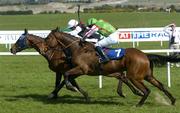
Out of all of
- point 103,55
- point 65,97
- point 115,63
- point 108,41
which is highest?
point 108,41

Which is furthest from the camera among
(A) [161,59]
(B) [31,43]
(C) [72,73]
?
(B) [31,43]

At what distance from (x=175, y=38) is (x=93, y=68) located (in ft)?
28.9

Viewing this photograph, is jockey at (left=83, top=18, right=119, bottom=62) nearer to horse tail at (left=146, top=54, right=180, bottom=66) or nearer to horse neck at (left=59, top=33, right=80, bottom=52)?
horse neck at (left=59, top=33, right=80, bottom=52)

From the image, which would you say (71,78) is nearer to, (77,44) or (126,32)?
(77,44)

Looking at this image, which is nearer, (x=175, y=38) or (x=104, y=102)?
(x=104, y=102)

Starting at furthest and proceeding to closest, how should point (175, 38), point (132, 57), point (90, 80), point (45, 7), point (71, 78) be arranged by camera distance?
point (45, 7) < point (175, 38) < point (90, 80) < point (71, 78) < point (132, 57)

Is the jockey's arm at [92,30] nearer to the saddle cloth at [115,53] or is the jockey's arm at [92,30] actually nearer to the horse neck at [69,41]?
the horse neck at [69,41]

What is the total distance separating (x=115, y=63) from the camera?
11281 millimetres

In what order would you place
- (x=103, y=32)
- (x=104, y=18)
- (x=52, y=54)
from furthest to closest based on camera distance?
(x=104, y=18) → (x=103, y=32) → (x=52, y=54)

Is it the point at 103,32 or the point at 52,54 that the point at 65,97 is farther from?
the point at 103,32

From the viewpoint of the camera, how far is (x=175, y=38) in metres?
19.6

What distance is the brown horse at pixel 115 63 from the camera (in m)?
11.1

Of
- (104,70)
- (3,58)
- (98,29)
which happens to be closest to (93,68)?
(104,70)

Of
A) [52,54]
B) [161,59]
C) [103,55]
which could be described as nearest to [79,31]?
[52,54]
